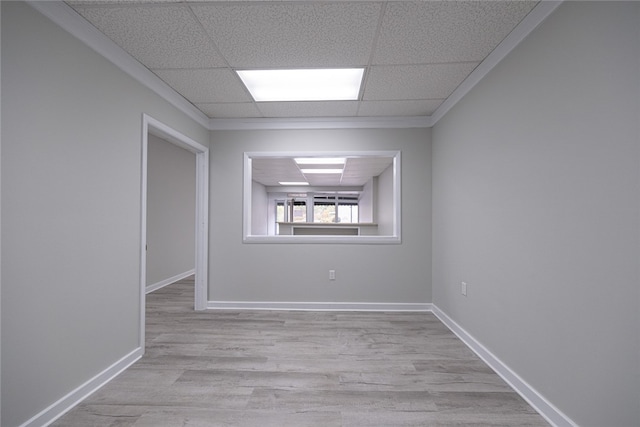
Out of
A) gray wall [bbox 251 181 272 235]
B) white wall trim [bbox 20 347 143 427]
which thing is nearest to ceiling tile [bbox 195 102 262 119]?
white wall trim [bbox 20 347 143 427]

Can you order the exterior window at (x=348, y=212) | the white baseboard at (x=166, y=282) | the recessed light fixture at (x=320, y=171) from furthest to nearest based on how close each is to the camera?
the exterior window at (x=348, y=212) → the recessed light fixture at (x=320, y=171) → the white baseboard at (x=166, y=282)

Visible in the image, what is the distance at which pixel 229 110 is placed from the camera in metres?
3.04

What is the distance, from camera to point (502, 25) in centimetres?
168

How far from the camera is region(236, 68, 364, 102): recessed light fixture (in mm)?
2309

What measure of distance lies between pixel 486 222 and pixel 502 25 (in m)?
1.25

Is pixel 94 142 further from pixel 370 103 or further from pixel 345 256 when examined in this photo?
pixel 345 256

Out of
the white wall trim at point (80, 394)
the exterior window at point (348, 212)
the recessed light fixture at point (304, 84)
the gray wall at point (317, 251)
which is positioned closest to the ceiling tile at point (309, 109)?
the recessed light fixture at point (304, 84)

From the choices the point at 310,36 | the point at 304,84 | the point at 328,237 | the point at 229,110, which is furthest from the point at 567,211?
the point at 229,110

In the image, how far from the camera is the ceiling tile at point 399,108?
2.81 m

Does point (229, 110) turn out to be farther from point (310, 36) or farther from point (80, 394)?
point (80, 394)

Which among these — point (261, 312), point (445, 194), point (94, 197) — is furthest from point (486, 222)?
point (94, 197)

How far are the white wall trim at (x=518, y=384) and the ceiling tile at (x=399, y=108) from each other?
82.7 inches

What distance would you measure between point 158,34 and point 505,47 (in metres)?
2.17

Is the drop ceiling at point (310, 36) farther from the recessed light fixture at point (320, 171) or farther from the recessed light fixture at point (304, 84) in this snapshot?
the recessed light fixture at point (320, 171)
